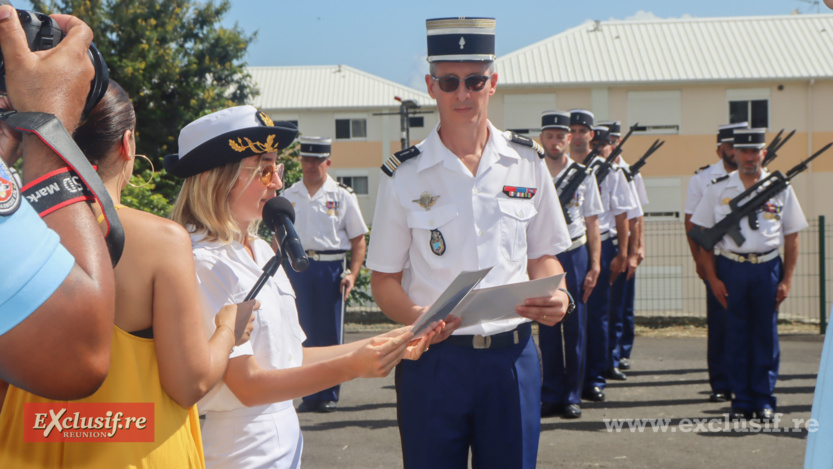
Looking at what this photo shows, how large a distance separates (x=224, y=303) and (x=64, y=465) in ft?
2.46

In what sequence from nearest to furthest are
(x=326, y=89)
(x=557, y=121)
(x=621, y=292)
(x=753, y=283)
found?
(x=753, y=283)
(x=557, y=121)
(x=621, y=292)
(x=326, y=89)

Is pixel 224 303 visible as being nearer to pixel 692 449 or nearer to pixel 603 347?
pixel 692 449

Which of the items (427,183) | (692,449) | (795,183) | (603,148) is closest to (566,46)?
(795,183)

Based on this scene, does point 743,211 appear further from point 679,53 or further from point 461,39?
point 679,53

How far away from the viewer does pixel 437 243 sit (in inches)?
129

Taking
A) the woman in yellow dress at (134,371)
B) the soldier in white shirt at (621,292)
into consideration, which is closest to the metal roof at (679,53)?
the soldier in white shirt at (621,292)

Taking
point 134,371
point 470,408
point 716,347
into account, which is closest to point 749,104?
point 716,347

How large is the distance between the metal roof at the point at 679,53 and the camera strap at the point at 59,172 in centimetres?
2449

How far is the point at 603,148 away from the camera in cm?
924

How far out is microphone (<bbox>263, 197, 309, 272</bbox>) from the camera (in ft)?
7.90

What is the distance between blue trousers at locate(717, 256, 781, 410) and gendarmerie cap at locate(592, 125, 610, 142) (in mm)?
2541

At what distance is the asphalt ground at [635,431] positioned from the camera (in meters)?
5.84

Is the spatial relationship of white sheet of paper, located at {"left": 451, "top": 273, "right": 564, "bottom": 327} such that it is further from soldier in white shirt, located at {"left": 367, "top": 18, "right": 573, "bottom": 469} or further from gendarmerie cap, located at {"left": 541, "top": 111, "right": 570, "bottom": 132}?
gendarmerie cap, located at {"left": 541, "top": 111, "right": 570, "bottom": 132}

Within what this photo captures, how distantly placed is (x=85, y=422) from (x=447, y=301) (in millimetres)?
1139
